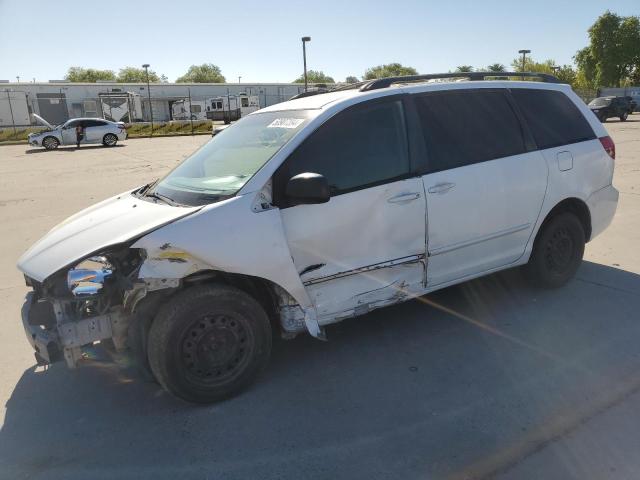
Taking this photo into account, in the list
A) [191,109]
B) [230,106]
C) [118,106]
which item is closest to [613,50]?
[230,106]

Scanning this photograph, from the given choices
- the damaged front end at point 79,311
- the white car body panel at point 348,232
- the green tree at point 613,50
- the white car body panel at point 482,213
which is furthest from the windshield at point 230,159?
the green tree at point 613,50

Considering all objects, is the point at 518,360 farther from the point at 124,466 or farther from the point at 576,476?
the point at 124,466

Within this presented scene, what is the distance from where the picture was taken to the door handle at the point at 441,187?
11.9 ft

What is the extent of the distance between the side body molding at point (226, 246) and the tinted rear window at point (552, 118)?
2.62m

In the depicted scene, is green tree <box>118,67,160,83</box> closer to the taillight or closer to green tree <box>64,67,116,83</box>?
green tree <box>64,67,116,83</box>

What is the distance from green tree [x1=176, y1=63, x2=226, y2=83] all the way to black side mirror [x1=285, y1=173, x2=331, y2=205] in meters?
119

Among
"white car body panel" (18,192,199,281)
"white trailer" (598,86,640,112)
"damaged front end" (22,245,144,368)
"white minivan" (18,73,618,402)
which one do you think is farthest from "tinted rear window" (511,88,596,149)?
"white trailer" (598,86,640,112)

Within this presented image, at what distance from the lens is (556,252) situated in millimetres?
4582

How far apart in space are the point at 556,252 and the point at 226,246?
3207 millimetres

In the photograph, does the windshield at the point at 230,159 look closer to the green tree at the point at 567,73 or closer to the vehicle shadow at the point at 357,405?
the vehicle shadow at the point at 357,405

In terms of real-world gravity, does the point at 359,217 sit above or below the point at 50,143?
above

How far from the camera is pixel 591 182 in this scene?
4625 mm

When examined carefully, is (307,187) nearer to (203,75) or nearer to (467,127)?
(467,127)

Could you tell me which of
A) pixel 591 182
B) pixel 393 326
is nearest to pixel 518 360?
pixel 393 326
